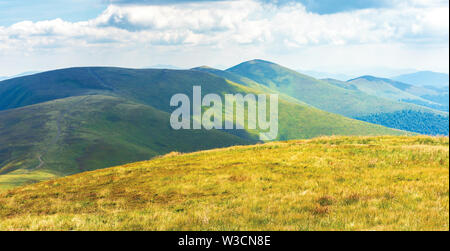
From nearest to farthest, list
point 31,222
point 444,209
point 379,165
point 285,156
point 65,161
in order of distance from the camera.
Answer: point 444,209, point 31,222, point 379,165, point 285,156, point 65,161

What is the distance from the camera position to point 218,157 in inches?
1249

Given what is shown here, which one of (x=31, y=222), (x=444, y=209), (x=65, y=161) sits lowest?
(x=65, y=161)

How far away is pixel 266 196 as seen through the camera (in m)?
16.4

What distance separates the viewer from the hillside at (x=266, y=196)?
12.6 metres

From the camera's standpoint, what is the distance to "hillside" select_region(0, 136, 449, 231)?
495 inches
